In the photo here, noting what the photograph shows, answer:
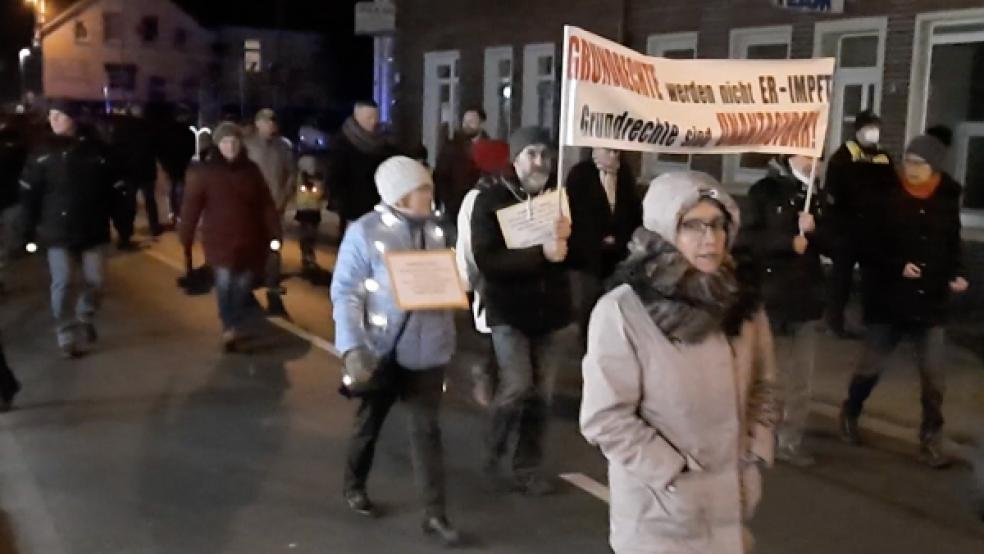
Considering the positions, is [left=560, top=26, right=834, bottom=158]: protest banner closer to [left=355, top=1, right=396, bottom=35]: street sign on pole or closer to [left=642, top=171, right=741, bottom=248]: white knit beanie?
[left=642, top=171, right=741, bottom=248]: white knit beanie

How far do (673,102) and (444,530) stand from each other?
2.28 metres

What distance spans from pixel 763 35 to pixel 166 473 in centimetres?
1106

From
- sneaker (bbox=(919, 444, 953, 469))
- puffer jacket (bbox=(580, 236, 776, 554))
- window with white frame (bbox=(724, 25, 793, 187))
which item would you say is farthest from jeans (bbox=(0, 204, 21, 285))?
puffer jacket (bbox=(580, 236, 776, 554))

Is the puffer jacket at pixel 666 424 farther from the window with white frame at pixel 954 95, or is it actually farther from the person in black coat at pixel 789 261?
the window with white frame at pixel 954 95

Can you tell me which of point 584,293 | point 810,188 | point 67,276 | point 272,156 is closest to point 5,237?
point 272,156

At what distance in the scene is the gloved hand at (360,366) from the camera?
18.7 ft

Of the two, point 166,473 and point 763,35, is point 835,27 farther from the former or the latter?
point 166,473

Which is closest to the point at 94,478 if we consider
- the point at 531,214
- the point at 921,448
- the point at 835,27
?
the point at 531,214

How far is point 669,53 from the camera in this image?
1788cm

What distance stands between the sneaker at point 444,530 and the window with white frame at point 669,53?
11.6 m

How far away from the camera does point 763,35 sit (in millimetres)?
15828

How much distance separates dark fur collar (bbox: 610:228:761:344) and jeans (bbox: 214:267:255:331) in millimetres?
7207

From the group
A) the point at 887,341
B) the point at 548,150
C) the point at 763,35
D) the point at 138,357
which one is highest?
the point at 763,35

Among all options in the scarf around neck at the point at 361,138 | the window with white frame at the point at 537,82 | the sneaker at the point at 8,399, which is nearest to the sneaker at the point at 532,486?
the sneaker at the point at 8,399
